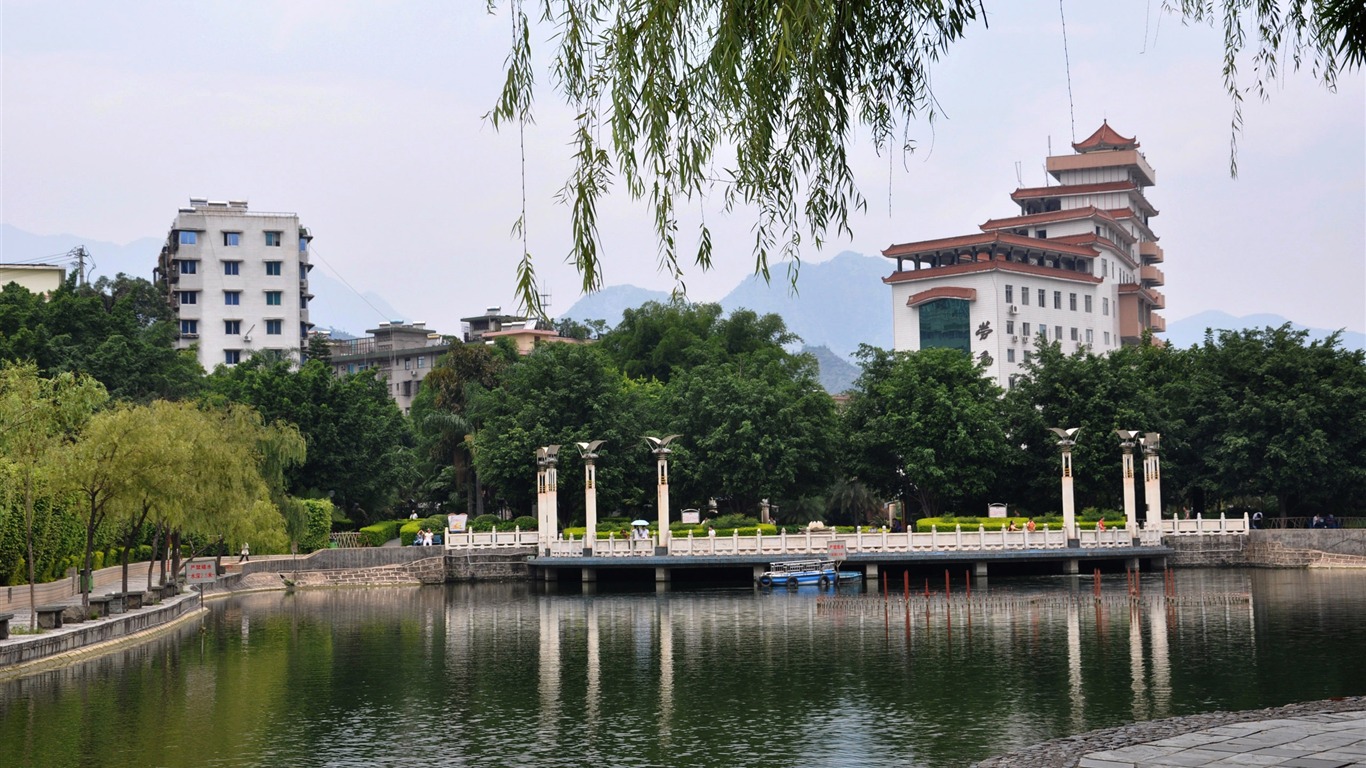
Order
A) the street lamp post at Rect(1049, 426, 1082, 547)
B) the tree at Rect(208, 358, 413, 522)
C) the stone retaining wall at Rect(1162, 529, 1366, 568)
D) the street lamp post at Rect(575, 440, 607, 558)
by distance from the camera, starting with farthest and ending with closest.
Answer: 1. the tree at Rect(208, 358, 413, 522)
2. the street lamp post at Rect(575, 440, 607, 558)
3. the street lamp post at Rect(1049, 426, 1082, 547)
4. the stone retaining wall at Rect(1162, 529, 1366, 568)

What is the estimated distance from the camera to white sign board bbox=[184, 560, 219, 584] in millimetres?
48875

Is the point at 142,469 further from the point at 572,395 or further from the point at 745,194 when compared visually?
the point at 572,395

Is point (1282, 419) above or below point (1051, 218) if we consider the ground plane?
below

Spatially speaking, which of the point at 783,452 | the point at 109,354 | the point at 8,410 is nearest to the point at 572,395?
the point at 783,452

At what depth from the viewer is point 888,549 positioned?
5278 cm

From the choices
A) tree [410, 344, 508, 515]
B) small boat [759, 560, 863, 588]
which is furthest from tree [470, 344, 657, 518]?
small boat [759, 560, 863, 588]

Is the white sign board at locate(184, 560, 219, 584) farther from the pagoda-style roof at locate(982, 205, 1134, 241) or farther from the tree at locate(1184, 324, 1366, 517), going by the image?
the pagoda-style roof at locate(982, 205, 1134, 241)

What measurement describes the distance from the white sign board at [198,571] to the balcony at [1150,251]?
309ft

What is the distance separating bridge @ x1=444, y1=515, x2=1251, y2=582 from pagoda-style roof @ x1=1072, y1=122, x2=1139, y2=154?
68.5m

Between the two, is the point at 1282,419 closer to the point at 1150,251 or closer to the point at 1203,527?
the point at 1203,527

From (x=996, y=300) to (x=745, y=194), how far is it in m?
92.5

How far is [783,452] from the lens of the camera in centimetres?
6159

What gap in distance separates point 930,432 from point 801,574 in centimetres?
1354

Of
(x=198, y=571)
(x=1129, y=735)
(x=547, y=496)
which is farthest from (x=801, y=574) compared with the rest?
(x=1129, y=735)
